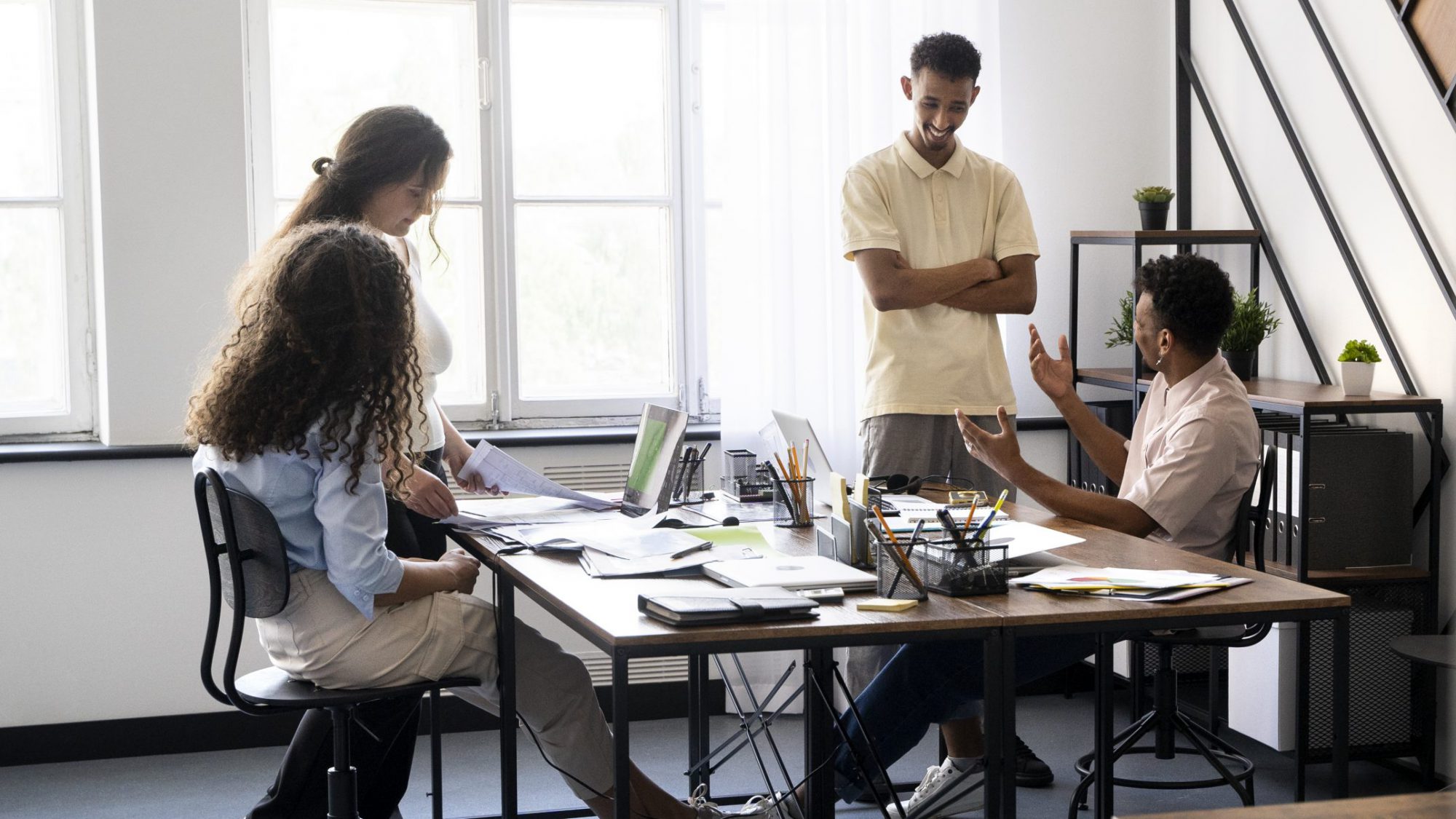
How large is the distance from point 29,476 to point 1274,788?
10.9 ft

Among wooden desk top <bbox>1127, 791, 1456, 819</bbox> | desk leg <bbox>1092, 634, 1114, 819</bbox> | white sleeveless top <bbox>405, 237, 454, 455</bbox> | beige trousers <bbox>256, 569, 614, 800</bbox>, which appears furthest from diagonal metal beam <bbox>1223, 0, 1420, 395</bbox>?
wooden desk top <bbox>1127, 791, 1456, 819</bbox>

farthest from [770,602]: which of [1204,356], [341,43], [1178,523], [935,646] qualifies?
[341,43]

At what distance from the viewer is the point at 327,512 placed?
219 cm

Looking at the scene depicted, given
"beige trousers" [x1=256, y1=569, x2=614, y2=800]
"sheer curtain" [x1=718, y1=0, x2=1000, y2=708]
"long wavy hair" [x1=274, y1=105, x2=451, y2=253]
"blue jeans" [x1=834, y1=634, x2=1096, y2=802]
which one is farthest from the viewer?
"sheer curtain" [x1=718, y1=0, x2=1000, y2=708]

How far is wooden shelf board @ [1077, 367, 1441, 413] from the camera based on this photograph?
3.21 m

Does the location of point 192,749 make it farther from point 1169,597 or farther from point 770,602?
point 1169,597

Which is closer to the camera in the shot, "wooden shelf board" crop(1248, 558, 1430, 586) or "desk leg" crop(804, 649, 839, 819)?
"desk leg" crop(804, 649, 839, 819)

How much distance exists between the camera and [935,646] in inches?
97.0

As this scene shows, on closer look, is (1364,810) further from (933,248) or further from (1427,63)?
(1427,63)

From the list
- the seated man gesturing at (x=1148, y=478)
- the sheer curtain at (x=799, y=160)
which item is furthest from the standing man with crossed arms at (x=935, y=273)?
the sheer curtain at (x=799, y=160)

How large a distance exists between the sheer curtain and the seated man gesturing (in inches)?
49.8

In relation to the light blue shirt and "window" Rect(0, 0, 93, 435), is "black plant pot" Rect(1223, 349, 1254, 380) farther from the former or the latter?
"window" Rect(0, 0, 93, 435)

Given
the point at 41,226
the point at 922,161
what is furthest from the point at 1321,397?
the point at 41,226

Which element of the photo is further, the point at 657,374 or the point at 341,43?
the point at 657,374
